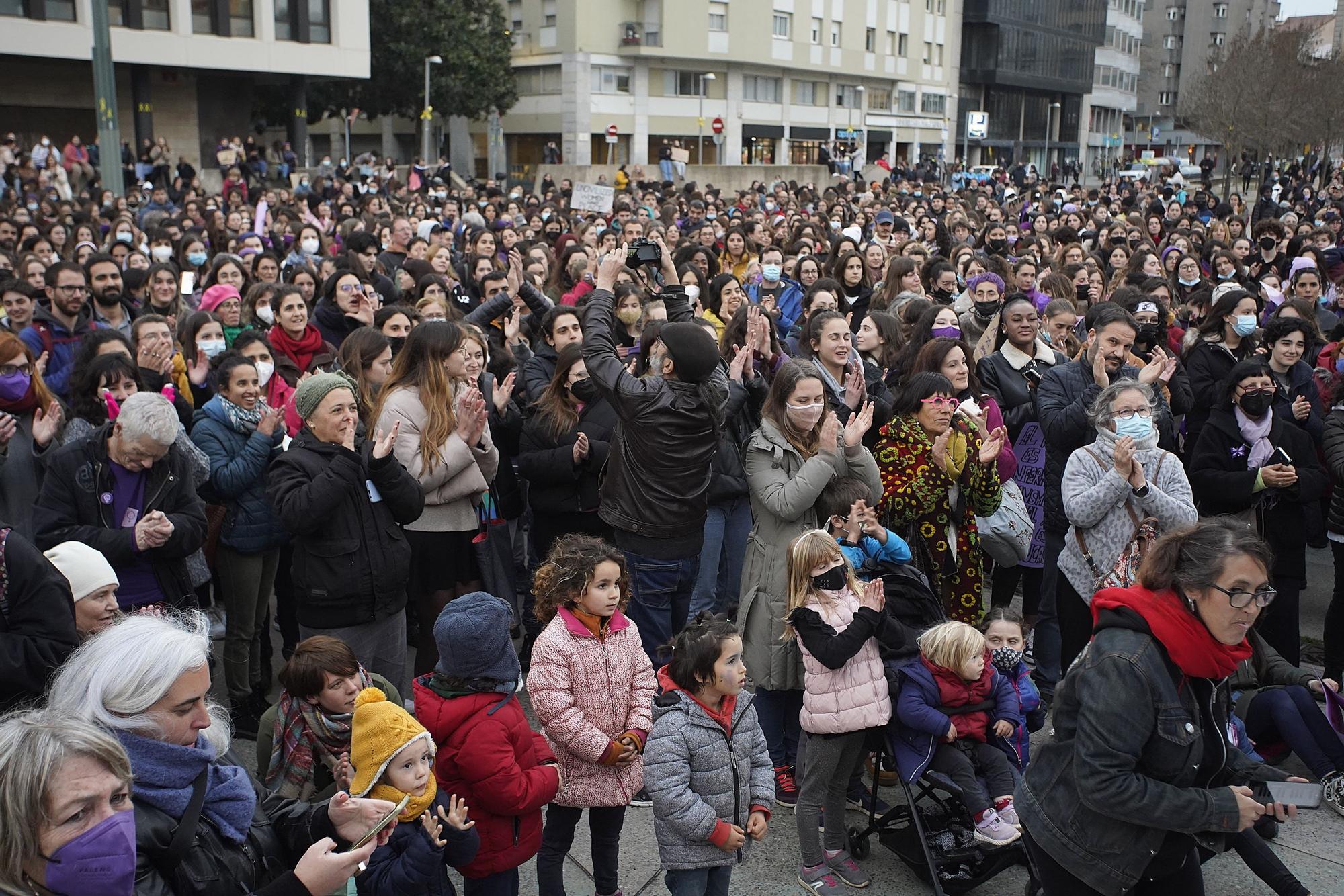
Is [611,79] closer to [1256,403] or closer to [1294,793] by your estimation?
[1256,403]

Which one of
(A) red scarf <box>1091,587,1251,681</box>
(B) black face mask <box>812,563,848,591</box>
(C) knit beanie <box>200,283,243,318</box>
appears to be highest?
(C) knit beanie <box>200,283,243,318</box>

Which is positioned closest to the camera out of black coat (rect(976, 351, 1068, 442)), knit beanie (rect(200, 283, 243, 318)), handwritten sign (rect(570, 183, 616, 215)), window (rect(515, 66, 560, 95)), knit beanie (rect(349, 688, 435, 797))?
knit beanie (rect(349, 688, 435, 797))

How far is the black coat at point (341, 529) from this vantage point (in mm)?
4426

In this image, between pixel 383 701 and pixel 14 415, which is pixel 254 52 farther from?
pixel 383 701

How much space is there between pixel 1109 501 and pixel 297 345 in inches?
194

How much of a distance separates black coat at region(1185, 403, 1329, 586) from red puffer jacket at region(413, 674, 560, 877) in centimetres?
427

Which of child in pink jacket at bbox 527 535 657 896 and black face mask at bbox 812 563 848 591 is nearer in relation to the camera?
child in pink jacket at bbox 527 535 657 896

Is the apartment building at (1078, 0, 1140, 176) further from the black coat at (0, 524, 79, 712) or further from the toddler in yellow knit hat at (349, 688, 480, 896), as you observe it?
the black coat at (0, 524, 79, 712)

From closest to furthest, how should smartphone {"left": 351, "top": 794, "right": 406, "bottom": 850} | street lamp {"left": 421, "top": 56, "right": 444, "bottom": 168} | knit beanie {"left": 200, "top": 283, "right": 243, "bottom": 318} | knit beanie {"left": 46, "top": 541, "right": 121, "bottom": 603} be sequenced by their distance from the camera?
1. smartphone {"left": 351, "top": 794, "right": 406, "bottom": 850}
2. knit beanie {"left": 46, "top": 541, "right": 121, "bottom": 603}
3. knit beanie {"left": 200, "top": 283, "right": 243, "bottom": 318}
4. street lamp {"left": 421, "top": 56, "right": 444, "bottom": 168}

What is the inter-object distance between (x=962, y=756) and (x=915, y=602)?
2.13 ft

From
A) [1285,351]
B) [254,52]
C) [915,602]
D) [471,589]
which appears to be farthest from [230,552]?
[254,52]

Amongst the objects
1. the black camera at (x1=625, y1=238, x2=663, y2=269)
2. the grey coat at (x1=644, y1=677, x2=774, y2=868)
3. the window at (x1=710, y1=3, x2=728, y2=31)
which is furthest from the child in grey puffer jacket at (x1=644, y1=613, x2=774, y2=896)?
the window at (x1=710, y1=3, x2=728, y2=31)

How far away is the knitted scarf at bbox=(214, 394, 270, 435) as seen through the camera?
5262 mm

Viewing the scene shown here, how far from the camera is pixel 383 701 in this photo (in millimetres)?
3143
